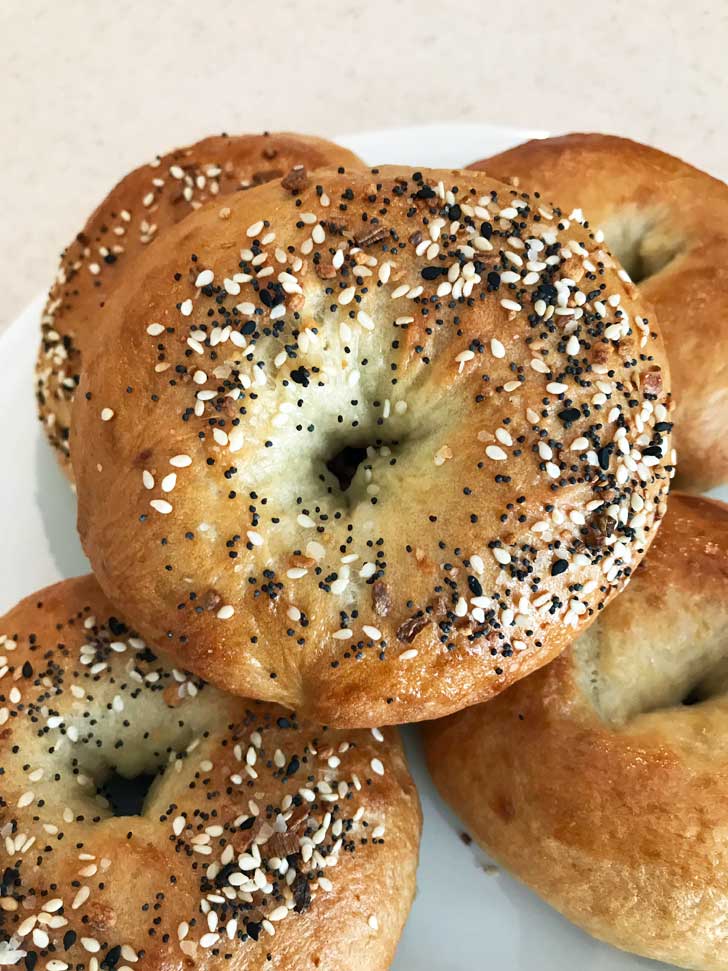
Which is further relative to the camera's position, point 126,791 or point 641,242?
point 641,242

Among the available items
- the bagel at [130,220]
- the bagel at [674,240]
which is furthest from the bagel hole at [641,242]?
the bagel at [130,220]

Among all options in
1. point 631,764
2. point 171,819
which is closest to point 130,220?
point 171,819

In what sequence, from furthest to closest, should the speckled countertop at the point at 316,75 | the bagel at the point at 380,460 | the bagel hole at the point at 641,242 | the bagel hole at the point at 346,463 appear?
the speckled countertop at the point at 316,75 → the bagel hole at the point at 641,242 → the bagel hole at the point at 346,463 → the bagel at the point at 380,460

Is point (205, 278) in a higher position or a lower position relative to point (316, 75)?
lower

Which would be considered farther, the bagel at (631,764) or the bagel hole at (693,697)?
the bagel hole at (693,697)

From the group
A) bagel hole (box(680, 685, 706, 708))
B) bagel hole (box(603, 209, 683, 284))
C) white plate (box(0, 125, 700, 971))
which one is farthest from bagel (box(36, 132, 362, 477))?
bagel hole (box(680, 685, 706, 708))

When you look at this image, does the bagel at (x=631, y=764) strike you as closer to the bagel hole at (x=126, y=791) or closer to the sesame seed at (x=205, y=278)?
the bagel hole at (x=126, y=791)

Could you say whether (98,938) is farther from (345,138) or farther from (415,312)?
(345,138)

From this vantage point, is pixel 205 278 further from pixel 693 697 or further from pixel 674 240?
pixel 693 697

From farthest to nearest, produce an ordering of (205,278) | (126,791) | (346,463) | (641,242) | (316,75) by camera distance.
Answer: (316,75)
(641,242)
(126,791)
(346,463)
(205,278)
